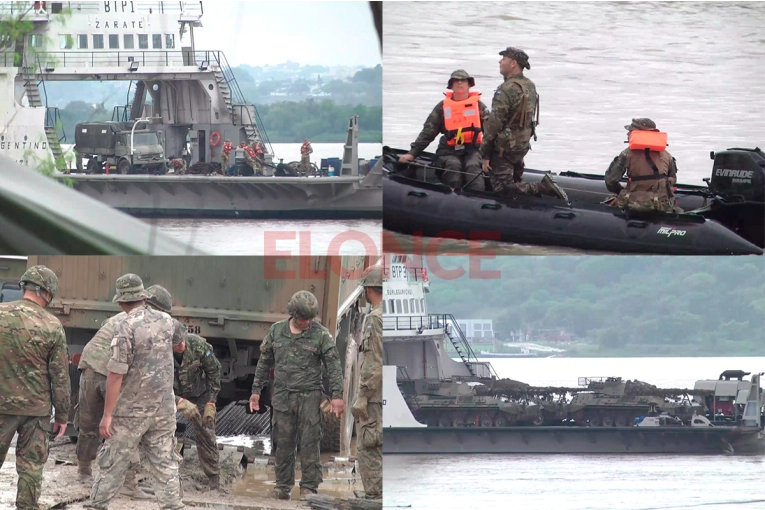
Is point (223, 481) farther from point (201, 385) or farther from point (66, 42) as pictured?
point (66, 42)

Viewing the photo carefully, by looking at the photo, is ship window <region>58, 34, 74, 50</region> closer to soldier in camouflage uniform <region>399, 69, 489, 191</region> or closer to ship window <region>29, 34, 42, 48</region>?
ship window <region>29, 34, 42, 48</region>

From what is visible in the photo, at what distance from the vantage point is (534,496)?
594 inches

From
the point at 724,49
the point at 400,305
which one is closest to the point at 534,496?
the point at 400,305

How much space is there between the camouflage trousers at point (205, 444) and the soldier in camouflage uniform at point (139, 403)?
56 centimetres

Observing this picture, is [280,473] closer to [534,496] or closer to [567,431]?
[534,496]

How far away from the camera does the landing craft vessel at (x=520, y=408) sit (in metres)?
15.9

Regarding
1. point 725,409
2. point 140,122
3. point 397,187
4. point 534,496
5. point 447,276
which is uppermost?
point 140,122

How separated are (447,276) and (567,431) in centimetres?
1227

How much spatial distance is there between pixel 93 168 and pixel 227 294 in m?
1.75

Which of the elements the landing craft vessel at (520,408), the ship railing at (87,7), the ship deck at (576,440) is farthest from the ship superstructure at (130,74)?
the ship deck at (576,440)

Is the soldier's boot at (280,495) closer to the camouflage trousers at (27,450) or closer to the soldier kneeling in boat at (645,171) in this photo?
the camouflage trousers at (27,450)

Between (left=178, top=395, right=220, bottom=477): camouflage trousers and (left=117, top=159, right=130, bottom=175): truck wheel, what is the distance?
85.2 inches

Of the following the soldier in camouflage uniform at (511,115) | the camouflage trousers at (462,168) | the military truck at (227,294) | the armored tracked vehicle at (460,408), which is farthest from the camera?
the armored tracked vehicle at (460,408)

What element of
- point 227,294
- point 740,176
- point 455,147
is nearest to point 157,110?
point 227,294
